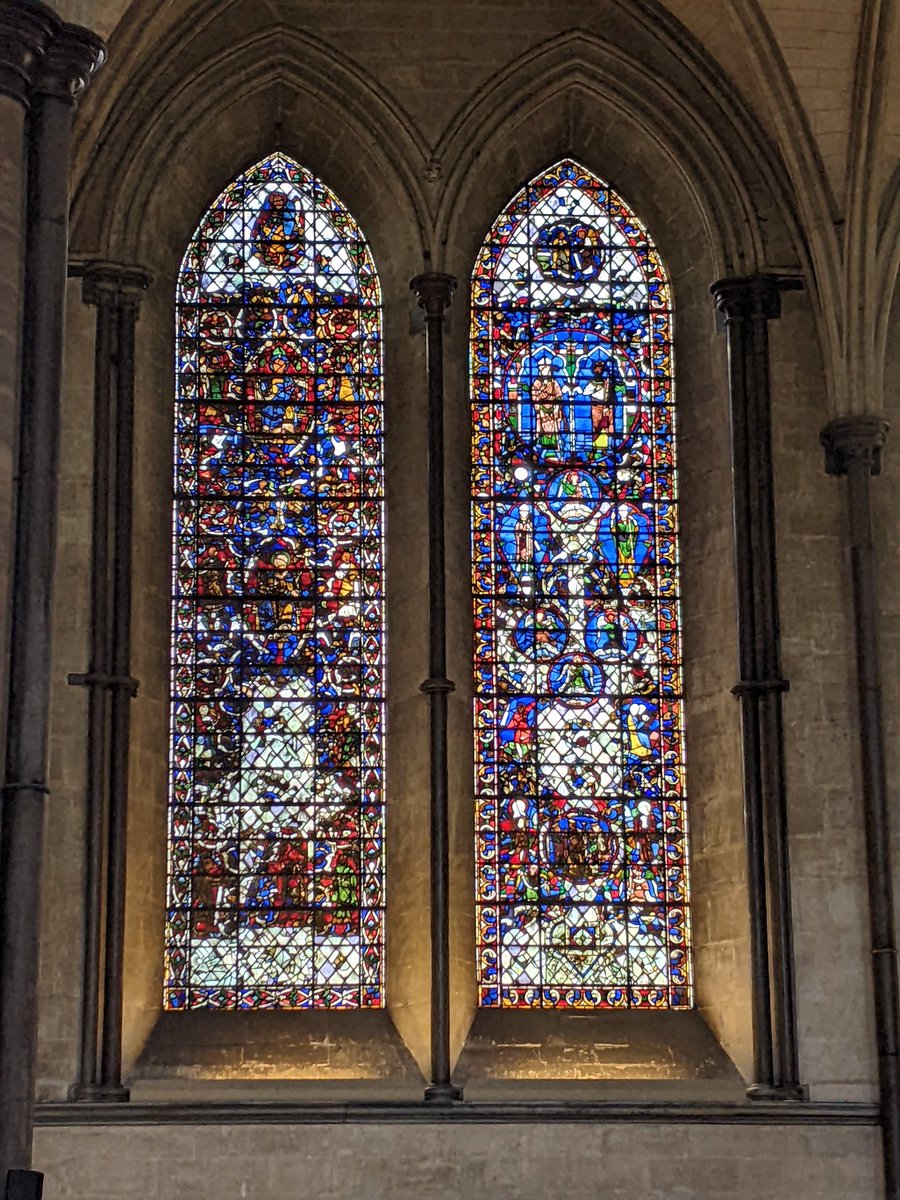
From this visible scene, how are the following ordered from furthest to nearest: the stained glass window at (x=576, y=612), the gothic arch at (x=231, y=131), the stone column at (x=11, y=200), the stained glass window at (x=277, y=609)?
the gothic arch at (x=231, y=131)
the stained glass window at (x=576, y=612)
the stained glass window at (x=277, y=609)
the stone column at (x=11, y=200)

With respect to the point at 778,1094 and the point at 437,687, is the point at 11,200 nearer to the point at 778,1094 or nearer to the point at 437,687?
the point at 437,687

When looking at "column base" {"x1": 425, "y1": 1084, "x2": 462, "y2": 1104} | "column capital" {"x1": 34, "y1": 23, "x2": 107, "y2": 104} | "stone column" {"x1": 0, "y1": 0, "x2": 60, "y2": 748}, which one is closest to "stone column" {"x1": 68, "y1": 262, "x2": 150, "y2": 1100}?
"column base" {"x1": 425, "y1": 1084, "x2": 462, "y2": 1104}

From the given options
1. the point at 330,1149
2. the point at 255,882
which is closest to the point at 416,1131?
the point at 330,1149

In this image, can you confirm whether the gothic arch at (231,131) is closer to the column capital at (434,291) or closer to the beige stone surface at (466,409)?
the beige stone surface at (466,409)

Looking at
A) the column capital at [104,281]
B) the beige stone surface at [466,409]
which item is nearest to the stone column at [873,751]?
the beige stone surface at [466,409]

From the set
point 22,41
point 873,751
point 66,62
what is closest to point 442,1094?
point 873,751

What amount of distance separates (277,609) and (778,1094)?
4.34 meters

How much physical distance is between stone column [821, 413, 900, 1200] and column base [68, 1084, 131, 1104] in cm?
440

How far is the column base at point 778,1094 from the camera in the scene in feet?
47.3

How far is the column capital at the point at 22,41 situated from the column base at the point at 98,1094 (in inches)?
238

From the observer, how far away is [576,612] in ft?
52.1

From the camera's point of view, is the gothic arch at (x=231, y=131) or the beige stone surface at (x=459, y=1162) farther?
the gothic arch at (x=231, y=131)

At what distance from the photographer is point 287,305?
54.0 feet

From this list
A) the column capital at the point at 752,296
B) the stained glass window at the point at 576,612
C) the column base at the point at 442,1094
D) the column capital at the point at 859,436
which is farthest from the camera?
the column capital at the point at 752,296
